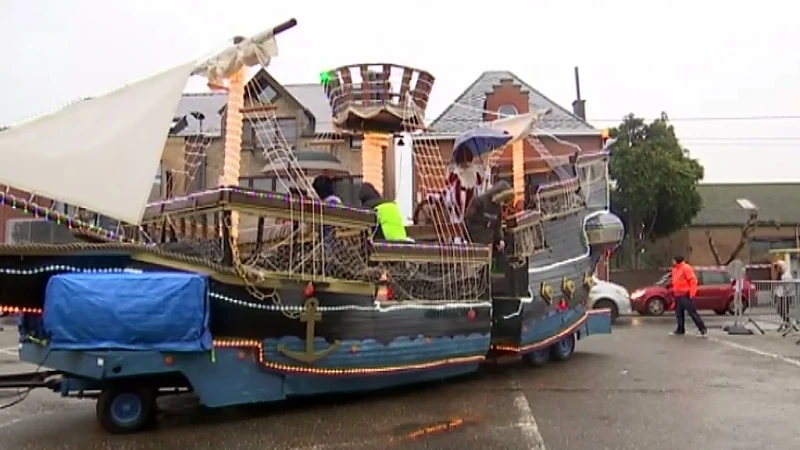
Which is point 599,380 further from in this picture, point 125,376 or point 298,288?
point 125,376

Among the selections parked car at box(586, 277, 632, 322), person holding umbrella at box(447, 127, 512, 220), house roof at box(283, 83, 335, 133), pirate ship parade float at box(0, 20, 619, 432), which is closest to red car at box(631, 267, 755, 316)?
parked car at box(586, 277, 632, 322)

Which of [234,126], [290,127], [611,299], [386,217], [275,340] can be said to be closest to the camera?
[275,340]

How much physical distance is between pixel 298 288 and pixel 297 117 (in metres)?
20.4

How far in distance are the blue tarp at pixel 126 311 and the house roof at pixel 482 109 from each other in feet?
64.3

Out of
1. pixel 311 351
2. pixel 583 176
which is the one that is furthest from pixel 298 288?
pixel 583 176

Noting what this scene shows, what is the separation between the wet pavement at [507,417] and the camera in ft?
22.2

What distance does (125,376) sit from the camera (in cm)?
690

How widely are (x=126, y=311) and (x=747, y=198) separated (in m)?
43.6

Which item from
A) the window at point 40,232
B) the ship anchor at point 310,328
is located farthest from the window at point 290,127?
the ship anchor at point 310,328

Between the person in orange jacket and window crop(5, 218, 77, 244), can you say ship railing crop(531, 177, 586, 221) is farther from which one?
window crop(5, 218, 77, 244)

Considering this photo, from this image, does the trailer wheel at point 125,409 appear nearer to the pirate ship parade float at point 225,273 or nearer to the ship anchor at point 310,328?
the pirate ship parade float at point 225,273

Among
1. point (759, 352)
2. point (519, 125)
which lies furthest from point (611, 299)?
point (519, 125)

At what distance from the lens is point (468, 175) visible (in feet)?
37.9

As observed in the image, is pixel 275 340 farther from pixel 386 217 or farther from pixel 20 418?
pixel 20 418
